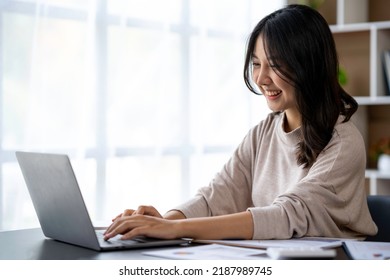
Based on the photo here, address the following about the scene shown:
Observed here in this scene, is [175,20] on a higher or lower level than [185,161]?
higher

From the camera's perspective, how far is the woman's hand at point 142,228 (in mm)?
1492

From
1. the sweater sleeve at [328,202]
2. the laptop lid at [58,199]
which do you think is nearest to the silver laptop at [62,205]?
the laptop lid at [58,199]

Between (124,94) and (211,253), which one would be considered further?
(124,94)

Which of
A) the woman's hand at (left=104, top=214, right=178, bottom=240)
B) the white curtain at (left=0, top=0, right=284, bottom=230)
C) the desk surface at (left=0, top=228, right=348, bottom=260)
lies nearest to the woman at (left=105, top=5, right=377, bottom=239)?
the woman's hand at (left=104, top=214, right=178, bottom=240)

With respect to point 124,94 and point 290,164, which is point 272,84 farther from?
point 124,94


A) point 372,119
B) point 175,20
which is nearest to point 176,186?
point 175,20

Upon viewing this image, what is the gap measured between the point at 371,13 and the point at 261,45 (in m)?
2.69

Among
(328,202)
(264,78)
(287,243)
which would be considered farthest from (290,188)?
(264,78)

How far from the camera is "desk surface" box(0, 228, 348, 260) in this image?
136cm

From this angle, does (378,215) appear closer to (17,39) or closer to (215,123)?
(17,39)

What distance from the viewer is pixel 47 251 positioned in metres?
1.46

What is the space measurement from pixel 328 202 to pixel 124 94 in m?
1.74

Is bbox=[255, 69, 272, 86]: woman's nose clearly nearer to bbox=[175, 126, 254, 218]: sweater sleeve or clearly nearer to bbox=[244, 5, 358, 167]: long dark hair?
bbox=[244, 5, 358, 167]: long dark hair
